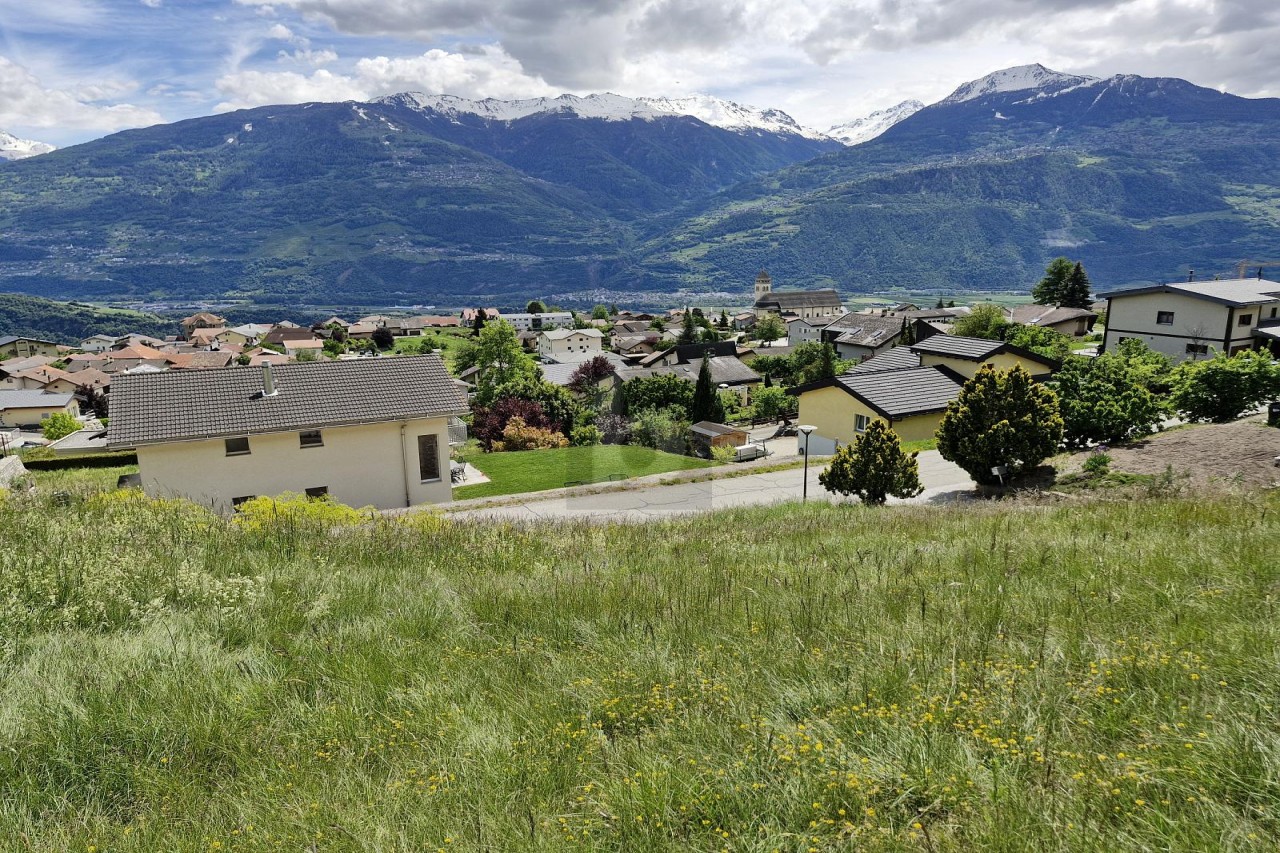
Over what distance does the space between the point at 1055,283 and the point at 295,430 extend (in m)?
89.0

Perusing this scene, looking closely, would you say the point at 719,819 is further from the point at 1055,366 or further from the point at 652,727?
the point at 1055,366

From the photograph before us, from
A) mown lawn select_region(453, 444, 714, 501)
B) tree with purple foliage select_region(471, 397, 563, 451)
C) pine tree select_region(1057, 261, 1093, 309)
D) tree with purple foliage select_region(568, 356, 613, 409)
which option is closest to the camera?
mown lawn select_region(453, 444, 714, 501)

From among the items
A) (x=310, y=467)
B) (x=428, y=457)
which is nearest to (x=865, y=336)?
(x=428, y=457)

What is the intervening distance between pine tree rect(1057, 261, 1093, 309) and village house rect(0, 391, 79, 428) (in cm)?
10901

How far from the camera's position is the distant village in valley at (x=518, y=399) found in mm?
19625

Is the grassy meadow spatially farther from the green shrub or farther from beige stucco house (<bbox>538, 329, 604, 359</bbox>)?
beige stucco house (<bbox>538, 329, 604, 359</bbox>)

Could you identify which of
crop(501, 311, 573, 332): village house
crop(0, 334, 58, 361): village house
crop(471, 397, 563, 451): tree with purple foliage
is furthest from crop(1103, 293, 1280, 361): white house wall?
crop(0, 334, 58, 361): village house

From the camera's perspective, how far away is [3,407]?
230 ft

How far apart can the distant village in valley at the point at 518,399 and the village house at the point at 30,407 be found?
16 centimetres

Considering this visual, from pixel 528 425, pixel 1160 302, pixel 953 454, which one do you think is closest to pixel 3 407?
pixel 528 425

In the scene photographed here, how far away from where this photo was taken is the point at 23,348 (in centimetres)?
12150

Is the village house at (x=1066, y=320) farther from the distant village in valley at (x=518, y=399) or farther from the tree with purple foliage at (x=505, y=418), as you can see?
the tree with purple foliage at (x=505, y=418)

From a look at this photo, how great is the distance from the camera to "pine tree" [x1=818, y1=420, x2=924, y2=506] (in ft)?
52.3

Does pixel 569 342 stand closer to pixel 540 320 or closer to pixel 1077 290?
pixel 540 320
